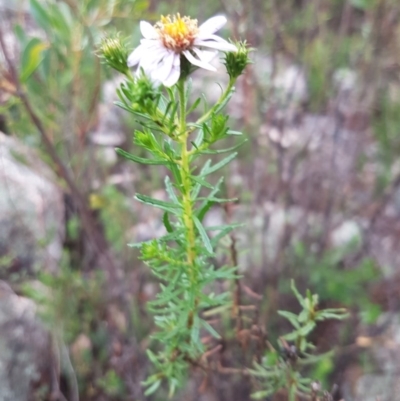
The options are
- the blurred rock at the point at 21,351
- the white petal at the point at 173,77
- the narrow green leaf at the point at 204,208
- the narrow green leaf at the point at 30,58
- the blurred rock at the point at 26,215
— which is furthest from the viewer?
the blurred rock at the point at 26,215

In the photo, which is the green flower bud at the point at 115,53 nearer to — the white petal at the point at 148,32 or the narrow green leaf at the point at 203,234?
the white petal at the point at 148,32

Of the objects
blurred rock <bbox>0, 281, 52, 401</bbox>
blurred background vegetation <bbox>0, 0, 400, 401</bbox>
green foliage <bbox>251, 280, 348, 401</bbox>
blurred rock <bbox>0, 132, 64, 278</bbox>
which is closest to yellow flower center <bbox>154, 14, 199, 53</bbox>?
green foliage <bbox>251, 280, 348, 401</bbox>

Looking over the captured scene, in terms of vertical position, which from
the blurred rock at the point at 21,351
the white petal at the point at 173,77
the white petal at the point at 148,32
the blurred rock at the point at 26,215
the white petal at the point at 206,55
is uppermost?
the white petal at the point at 148,32

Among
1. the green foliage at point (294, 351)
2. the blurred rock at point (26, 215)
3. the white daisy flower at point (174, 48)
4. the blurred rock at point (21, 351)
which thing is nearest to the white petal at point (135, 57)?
the white daisy flower at point (174, 48)

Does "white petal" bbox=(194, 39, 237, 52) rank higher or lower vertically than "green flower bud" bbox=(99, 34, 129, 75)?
higher

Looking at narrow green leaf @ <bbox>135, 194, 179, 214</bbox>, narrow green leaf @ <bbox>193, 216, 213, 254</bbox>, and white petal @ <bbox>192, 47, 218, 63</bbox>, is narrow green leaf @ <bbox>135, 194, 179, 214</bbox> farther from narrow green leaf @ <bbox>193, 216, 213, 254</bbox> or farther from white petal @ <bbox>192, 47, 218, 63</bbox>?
white petal @ <bbox>192, 47, 218, 63</bbox>

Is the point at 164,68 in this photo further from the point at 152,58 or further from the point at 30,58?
the point at 30,58

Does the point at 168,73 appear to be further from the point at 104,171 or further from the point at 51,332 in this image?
the point at 104,171

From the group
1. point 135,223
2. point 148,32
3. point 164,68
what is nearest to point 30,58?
point 148,32

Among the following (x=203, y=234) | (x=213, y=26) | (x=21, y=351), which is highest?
(x=213, y=26)
